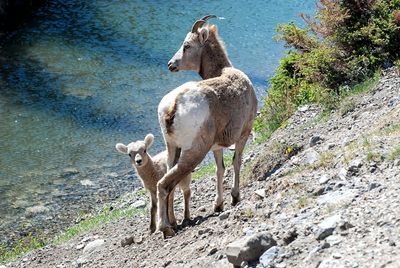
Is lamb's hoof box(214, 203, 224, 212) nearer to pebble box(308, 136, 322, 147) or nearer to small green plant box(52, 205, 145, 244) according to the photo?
pebble box(308, 136, 322, 147)

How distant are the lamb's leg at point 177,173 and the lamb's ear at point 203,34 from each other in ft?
8.00

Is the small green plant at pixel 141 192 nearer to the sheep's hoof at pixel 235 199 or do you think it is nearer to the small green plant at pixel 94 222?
the small green plant at pixel 94 222

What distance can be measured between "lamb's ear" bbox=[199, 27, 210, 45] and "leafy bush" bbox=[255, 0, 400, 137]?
341cm

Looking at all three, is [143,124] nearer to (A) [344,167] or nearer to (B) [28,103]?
(B) [28,103]

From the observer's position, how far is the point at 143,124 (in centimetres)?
1903

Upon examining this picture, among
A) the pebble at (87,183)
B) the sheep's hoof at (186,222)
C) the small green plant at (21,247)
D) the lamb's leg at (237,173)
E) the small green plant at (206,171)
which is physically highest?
the lamb's leg at (237,173)

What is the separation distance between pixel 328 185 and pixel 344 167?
0.49 metres

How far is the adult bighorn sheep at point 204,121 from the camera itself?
856 centimetres

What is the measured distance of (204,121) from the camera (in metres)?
8.71

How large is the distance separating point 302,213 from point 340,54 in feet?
25.8

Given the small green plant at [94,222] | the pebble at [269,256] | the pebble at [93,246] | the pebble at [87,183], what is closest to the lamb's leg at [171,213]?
the pebble at [93,246]

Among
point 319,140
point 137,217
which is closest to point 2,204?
point 137,217

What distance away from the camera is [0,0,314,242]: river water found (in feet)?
50.5

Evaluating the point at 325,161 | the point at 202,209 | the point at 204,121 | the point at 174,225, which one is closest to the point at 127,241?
the point at 174,225
